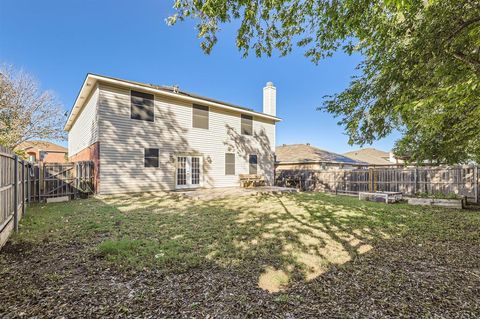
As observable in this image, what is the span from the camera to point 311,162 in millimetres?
19703

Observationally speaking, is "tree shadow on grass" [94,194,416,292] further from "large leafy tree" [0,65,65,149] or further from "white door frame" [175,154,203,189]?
"large leafy tree" [0,65,65,149]

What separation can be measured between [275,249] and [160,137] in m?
9.70

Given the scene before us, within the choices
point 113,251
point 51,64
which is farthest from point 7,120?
point 113,251

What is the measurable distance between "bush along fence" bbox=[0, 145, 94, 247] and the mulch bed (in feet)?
5.46

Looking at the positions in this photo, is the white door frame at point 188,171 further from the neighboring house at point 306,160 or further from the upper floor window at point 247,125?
the neighboring house at point 306,160

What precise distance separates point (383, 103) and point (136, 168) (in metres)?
10.5

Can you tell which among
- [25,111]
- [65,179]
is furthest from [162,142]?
[25,111]

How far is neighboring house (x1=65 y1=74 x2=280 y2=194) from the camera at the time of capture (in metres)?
10.3

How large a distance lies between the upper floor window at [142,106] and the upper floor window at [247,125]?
6.14 metres

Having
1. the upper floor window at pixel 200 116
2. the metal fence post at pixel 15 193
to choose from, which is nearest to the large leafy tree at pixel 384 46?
the metal fence post at pixel 15 193

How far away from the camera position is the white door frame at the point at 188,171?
12.4 m

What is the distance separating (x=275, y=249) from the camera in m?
3.92

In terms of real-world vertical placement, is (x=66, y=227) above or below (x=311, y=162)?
below

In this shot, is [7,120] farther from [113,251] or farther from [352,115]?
[352,115]
